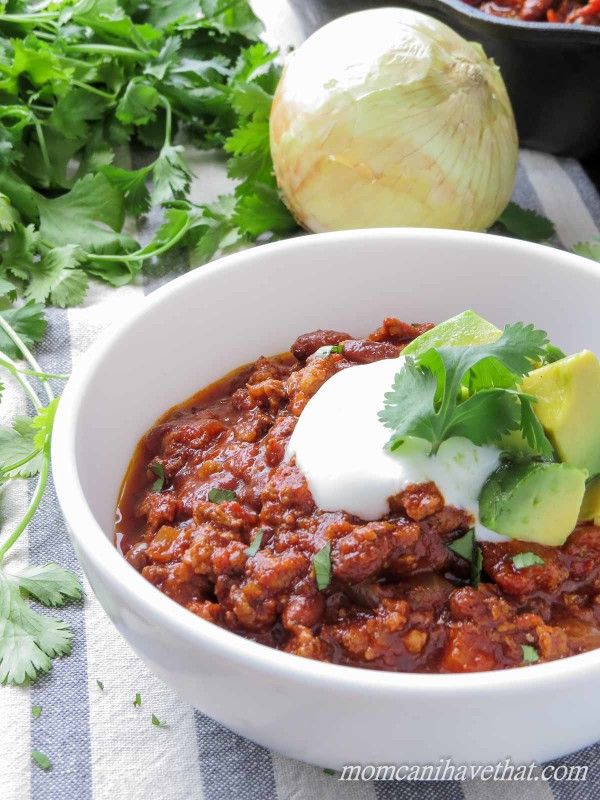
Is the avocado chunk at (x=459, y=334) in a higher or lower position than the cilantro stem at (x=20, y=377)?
higher

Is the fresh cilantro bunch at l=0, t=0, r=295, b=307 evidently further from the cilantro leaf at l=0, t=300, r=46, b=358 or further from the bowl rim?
the bowl rim

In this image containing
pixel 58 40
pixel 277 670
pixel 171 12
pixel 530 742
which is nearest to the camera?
pixel 277 670

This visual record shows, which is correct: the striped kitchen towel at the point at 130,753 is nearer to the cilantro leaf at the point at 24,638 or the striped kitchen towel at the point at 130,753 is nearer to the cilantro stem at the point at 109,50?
the cilantro leaf at the point at 24,638

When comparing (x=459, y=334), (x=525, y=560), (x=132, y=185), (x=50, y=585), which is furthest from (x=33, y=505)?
(x=132, y=185)

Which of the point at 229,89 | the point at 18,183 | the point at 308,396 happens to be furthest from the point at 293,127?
the point at 308,396

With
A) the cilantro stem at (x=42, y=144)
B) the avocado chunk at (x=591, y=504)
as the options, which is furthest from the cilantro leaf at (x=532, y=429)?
the cilantro stem at (x=42, y=144)

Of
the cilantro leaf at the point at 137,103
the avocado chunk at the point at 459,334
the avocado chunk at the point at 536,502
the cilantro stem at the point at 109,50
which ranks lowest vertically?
the cilantro leaf at the point at 137,103

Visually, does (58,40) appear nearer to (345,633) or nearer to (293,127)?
(293,127)
